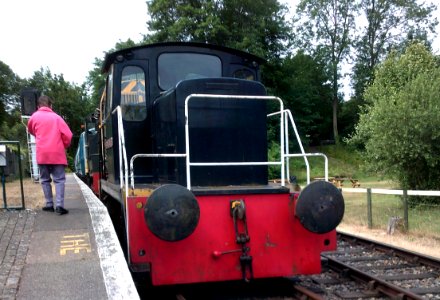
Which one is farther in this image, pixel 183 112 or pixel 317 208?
pixel 183 112

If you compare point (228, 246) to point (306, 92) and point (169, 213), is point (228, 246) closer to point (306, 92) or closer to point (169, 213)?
point (169, 213)

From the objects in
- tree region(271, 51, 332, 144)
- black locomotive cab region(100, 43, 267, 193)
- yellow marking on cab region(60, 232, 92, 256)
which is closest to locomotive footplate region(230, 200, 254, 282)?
black locomotive cab region(100, 43, 267, 193)

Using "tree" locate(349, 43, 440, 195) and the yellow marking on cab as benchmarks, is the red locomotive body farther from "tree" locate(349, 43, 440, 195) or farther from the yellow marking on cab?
"tree" locate(349, 43, 440, 195)

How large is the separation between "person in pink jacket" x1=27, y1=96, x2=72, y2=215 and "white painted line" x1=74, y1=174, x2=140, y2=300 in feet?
2.64

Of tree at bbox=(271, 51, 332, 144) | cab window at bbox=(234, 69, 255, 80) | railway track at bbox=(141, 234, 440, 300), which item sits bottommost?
railway track at bbox=(141, 234, 440, 300)

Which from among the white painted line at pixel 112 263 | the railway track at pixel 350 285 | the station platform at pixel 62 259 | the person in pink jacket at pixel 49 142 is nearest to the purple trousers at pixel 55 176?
the person in pink jacket at pixel 49 142

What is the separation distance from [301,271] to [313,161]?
1059 inches

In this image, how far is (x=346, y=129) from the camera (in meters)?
44.9

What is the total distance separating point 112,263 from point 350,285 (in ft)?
10.2

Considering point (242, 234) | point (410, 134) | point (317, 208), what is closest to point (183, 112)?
point (242, 234)

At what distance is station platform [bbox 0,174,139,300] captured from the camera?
131 inches

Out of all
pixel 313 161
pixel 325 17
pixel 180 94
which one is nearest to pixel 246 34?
pixel 313 161

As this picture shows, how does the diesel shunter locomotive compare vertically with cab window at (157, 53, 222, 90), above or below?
below

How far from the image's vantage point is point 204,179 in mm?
4988
